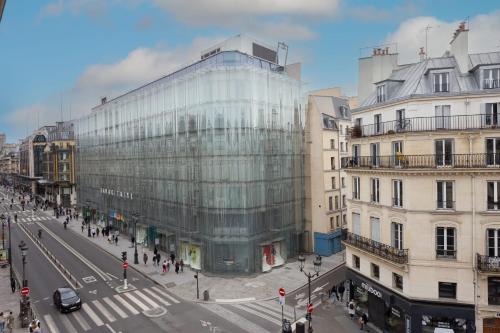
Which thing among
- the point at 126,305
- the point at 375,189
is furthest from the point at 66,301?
the point at 375,189

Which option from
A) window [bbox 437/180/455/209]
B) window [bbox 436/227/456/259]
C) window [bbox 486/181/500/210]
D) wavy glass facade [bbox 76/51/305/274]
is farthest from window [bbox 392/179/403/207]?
wavy glass facade [bbox 76/51/305/274]

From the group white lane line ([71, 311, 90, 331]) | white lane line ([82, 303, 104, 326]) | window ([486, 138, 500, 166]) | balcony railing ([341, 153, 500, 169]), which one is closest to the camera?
window ([486, 138, 500, 166])

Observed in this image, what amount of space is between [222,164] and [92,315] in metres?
16.5

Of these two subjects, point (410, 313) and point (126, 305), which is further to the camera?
point (126, 305)

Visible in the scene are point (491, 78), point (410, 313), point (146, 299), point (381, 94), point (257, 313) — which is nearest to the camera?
point (410, 313)

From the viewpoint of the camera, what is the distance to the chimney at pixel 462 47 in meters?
23.6

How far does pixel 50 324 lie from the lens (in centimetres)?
2458

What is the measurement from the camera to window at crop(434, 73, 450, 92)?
2330 cm

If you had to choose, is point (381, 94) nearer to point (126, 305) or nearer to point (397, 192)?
point (397, 192)

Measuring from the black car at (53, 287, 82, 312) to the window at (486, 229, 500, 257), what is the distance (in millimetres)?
27984

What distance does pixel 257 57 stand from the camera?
38094 mm

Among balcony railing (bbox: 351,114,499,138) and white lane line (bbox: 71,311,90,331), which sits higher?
balcony railing (bbox: 351,114,499,138)

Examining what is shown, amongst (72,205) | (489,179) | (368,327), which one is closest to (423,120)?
(489,179)

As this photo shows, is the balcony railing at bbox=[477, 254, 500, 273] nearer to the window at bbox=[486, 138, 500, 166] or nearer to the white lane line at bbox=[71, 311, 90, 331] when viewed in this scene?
the window at bbox=[486, 138, 500, 166]
